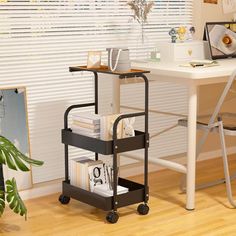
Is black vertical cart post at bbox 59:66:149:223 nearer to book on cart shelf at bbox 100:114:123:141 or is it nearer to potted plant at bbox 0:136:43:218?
book on cart shelf at bbox 100:114:123:141

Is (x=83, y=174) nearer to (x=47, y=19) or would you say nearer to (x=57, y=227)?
(x=57, y=227)

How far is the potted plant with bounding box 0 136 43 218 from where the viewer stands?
2945 mm

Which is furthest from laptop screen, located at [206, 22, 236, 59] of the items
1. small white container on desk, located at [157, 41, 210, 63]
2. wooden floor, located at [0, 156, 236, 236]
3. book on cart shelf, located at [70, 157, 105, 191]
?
book on cart shelf, located at [70, 157, 105, 191]

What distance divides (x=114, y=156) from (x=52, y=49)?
2.77 feet

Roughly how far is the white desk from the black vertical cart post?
0.21m

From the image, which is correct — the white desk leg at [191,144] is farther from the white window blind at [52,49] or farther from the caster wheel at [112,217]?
the white window blind at [52,49]

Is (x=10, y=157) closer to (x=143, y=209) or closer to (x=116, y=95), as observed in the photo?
(x=143, y=209)

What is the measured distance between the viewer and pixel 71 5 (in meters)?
3.57

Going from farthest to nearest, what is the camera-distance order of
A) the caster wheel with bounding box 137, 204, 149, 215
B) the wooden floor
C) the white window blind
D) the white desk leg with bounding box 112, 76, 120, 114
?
the white desk leg with bounding box 112, 76, 120, 114 < the white window blind < the caster wheel with bounding box 137, 204, 149, 215 < the wooden floor

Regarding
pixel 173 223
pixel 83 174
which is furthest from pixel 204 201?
pixel 83 174

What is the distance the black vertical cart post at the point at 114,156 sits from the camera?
3.10 metres

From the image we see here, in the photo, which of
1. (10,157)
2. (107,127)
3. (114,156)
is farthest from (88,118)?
(10,157)

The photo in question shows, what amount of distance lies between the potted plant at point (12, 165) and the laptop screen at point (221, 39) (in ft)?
5.19

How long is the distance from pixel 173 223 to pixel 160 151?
1.11 metres
